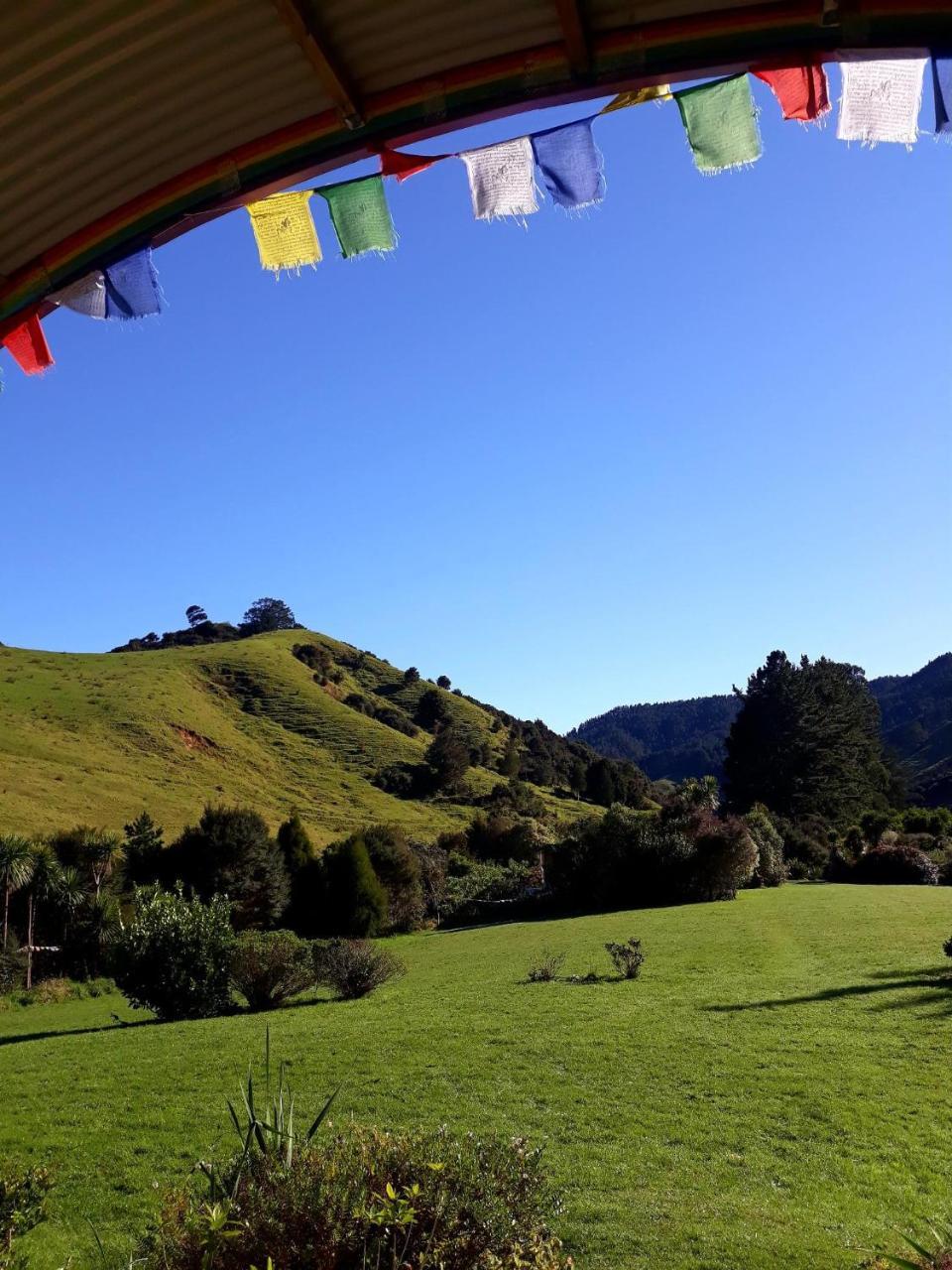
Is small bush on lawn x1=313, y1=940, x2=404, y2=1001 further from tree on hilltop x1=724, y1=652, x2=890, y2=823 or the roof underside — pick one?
tree on hilltop x1=724, y1=652, x2=890, y2=823

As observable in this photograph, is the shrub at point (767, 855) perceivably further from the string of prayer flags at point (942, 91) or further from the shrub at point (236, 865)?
the string of prayer flags at point (942, 91)

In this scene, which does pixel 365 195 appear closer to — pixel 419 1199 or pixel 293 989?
pixel 419 1199

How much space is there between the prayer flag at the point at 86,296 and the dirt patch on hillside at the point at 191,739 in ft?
223

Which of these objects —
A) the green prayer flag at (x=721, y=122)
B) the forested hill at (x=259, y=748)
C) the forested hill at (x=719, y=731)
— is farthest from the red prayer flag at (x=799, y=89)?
the forested hill at (x=719, y=731)

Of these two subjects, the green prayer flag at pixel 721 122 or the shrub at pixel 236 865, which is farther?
the shrub at pixel 236 865

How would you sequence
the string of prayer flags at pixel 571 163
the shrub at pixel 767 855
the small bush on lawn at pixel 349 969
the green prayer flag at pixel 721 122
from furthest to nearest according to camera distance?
the shrub at pixel 767 855
the small bush on lawn at pixel 349 969
the string of prayer flags at pixel 571 163
the green prayer flag at pixel 721 122

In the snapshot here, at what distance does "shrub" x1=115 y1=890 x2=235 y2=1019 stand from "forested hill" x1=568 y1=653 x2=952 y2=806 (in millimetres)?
76070

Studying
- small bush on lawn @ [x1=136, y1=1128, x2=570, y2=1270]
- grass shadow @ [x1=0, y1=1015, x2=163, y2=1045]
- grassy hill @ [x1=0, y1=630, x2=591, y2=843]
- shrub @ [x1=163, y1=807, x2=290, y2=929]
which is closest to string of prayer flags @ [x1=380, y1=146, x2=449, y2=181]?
small bush on lawn @ [x1=136, y1=1128, x2=570, y2=1270]

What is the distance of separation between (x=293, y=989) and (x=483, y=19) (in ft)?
56.5

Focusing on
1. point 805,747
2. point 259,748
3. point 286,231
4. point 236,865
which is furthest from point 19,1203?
point 259,748

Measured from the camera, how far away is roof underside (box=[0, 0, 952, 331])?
2279 millimetres

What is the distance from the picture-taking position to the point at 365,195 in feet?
9.46

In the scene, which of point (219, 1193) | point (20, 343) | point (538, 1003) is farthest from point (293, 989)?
point (20, 343)

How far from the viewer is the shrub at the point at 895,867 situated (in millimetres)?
35312
